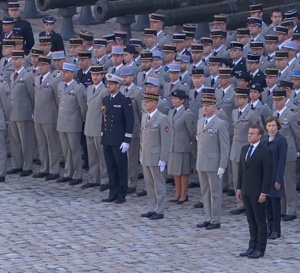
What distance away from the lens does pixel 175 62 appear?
20547 millimetres

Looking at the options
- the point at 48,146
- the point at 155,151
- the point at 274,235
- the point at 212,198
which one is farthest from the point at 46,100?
the point at 274,235

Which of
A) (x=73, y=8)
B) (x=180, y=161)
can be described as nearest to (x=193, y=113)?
(x=180, y=161)

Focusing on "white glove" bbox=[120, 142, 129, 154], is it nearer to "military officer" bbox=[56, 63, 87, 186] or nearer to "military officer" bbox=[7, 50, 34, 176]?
"military officer" bbox=[56, 63, 87, 186]

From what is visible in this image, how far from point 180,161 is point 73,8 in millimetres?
8948

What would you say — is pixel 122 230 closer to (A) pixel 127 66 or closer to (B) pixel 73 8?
(A) pixel 127 66

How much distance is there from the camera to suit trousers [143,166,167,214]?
1834 centimetres

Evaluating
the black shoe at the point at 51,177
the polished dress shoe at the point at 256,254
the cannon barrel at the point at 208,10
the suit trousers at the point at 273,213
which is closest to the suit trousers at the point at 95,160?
the black shoe at the point at 51,177

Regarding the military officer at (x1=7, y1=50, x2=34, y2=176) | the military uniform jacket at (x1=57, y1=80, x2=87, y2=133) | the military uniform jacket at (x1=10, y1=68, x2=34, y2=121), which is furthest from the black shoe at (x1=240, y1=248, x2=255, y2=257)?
the military uniform jacket at (x1=10, y1=68, x2=34, y2=121)

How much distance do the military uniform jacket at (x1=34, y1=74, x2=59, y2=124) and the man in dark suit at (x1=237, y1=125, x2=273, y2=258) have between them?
16.1 feet

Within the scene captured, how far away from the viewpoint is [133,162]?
1995 cm

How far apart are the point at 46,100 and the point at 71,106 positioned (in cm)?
56

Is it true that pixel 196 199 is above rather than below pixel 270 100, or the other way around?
below

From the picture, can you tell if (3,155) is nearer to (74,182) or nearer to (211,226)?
(74,182)

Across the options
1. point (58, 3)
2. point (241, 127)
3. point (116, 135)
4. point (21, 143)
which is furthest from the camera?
point (58, 3)
